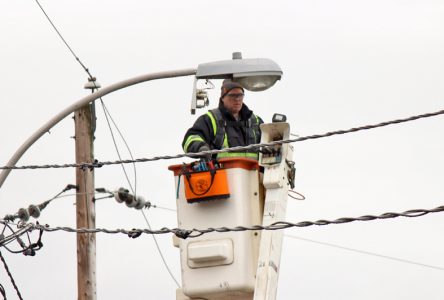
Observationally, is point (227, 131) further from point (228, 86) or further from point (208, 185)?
point (208, 185)

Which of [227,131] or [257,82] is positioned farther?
[227,131]

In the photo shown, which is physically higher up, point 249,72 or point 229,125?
point 249,72

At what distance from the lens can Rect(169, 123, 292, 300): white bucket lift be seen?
53.2 ft

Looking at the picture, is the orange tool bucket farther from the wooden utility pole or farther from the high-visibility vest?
the wooden utility pole

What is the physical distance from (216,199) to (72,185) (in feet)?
13.5

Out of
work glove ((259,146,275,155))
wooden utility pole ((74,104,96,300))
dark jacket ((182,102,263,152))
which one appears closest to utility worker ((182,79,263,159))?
dark jacket ((182,102,263,152))

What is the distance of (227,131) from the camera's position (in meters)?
17.1

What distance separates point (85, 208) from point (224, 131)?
3226 mm

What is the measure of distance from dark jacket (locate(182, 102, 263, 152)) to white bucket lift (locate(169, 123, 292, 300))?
0.45m

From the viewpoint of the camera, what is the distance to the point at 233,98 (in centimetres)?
1723

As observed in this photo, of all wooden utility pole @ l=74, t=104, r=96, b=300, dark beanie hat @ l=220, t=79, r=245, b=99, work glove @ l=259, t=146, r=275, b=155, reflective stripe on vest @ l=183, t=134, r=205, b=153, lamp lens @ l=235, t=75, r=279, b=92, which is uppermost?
lamp lens @ l=235, t=75, r=279, b=92

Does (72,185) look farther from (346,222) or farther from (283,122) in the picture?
(346,222)

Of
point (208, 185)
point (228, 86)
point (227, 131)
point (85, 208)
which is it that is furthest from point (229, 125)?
point (85, 208)

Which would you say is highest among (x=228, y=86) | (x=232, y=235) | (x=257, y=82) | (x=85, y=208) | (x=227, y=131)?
(x=257, y=82)
